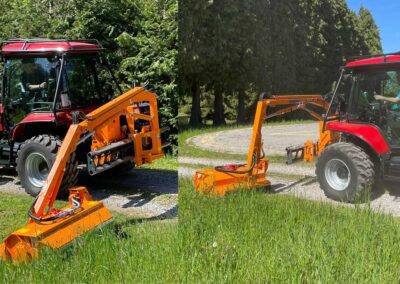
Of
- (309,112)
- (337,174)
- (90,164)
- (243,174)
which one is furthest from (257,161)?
(90,164)

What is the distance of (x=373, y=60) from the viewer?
137 inches

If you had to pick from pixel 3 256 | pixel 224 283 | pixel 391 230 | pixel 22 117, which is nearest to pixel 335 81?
pixel 391 230

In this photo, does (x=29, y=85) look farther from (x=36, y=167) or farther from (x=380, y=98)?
(x=380, y=98)

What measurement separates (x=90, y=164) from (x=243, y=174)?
172 centimetres

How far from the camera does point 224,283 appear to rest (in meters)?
3.07

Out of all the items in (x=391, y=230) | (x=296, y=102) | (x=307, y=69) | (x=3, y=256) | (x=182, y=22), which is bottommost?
(x=3, y=256)

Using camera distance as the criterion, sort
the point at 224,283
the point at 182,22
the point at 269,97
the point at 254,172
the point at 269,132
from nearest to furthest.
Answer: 1. the point at 224,283
2. the point at 182,22
3. the point at 269,97
4. the point at 269,132
5. the point at 254,172

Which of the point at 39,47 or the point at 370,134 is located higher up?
the point at 39,47

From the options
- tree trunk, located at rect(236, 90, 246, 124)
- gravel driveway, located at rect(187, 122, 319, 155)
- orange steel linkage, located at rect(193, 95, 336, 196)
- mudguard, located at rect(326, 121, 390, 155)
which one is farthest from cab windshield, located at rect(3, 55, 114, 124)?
mudguard, located at rect(326, 121, 390, 155)

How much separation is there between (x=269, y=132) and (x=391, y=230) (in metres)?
1.95

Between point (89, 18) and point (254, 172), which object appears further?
point (89, 18)

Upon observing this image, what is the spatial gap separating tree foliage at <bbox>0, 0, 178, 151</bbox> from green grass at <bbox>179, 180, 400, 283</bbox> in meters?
2.25

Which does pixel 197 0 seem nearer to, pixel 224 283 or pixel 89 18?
pixel 224 283

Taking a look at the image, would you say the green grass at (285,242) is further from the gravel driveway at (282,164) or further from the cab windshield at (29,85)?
the cab windshield at (29,85)
